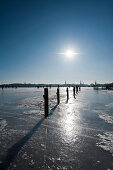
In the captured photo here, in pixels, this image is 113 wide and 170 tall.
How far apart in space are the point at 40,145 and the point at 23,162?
104 cm

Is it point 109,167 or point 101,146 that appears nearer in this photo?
point 109,167

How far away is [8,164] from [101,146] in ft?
9.41

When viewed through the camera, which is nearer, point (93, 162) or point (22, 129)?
point (93, 162)

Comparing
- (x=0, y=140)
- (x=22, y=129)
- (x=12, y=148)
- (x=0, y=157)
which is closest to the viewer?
(x=0, y=157)

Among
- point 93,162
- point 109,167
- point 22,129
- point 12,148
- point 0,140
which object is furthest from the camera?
point 22,129

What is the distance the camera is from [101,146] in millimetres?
4305

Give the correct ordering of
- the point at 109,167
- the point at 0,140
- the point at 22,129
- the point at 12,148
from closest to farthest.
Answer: the point at 109,167
the point at 12,148
the point at 0,140
the point at 22,129

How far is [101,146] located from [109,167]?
44.5 inches

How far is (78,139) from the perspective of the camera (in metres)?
4.83

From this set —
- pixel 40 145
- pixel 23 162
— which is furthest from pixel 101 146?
pixel 23 162

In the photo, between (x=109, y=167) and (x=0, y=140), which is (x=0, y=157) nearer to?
(x=0, y=140)

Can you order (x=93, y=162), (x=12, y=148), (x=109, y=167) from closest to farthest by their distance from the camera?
(x=109, y=167)
(x=93, y=162)
(x=12, y=148)

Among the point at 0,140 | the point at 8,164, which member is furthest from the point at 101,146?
the point at 0,140

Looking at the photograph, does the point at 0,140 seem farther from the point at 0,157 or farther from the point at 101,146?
the point at 101,146
